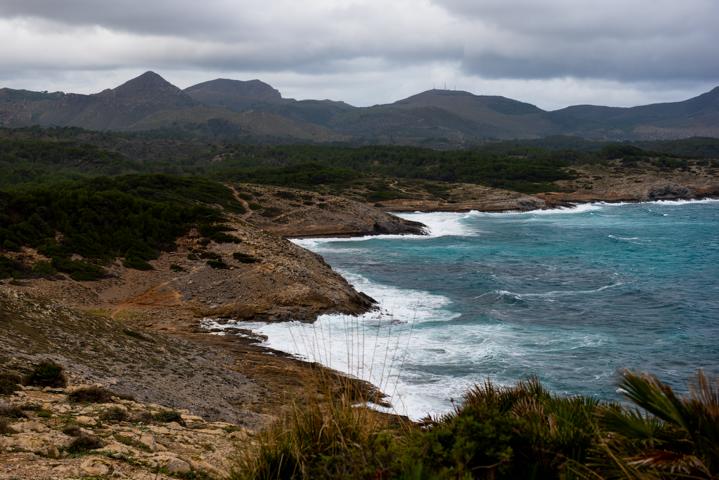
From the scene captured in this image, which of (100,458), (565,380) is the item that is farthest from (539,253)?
(100,458)

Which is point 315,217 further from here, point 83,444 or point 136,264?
point 83,444

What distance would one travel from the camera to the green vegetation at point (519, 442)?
4.58 m

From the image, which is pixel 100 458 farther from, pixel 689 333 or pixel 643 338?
pixel 689 333

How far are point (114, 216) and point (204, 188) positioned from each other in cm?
2331

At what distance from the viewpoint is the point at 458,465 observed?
5.03 metres

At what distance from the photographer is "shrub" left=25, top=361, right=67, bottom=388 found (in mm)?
11711

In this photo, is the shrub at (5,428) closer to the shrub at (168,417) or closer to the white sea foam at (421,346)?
the shrub at (168,417)

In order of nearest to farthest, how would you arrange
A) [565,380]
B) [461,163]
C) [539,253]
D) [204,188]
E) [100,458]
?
[100,458]
[565,380]
[539,253]
[204,188]
[461,163]

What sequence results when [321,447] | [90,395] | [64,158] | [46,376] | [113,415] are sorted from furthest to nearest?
1. [64,158]
2. [46,376]
3. [90,395]
4. [113,415]
5. [321,447]

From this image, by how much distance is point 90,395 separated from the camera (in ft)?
38.0

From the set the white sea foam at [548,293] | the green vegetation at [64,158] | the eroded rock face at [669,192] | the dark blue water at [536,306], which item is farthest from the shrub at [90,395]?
the eroded rock face at [669,192]

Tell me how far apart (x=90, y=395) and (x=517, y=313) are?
21.4 metres

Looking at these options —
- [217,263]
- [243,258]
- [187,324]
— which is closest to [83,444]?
[187,324]

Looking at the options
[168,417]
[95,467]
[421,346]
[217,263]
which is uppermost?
[95,467]
